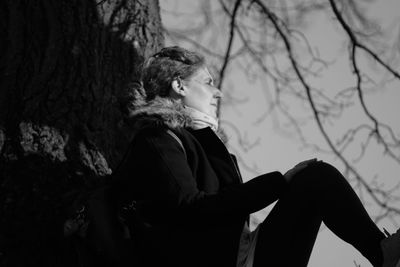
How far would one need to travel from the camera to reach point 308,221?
2383mm

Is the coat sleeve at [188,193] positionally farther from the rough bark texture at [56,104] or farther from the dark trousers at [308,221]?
the rough bark texture at [56,104]

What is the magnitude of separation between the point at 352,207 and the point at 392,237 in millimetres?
184

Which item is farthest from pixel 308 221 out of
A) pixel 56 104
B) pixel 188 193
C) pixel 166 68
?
pixel 56 104

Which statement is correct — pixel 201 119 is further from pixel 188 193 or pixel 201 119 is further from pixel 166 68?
pixel 188 193

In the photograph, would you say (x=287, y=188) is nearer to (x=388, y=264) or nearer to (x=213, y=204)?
(x=213, y=204)

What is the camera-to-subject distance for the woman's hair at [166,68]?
2.91m

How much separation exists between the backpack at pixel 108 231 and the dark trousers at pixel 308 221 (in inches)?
17.0

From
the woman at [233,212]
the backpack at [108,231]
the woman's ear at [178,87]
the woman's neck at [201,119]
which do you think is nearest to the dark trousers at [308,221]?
the woman at [233,212]

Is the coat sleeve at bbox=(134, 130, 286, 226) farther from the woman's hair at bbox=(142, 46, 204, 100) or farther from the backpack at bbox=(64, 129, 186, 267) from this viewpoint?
the woman's hair at bbox=(142, 46, 204, 100)

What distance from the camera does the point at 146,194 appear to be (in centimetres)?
243

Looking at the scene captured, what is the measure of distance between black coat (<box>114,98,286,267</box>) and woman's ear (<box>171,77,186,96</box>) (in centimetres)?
37

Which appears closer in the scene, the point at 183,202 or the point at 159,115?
the point at 183,202

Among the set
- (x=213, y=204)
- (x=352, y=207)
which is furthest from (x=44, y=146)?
(x=352, y=207)

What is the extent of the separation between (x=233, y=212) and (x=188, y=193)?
0.55ft
